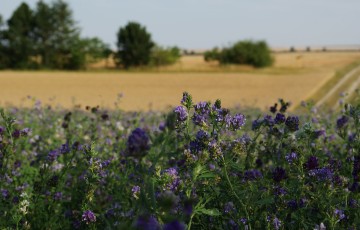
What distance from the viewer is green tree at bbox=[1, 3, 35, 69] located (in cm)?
6500

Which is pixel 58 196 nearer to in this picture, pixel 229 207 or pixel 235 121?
pixel 229 207

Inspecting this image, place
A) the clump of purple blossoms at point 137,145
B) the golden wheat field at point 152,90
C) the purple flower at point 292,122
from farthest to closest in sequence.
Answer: the golden wheat field at point 152,90 < the purple flower at point 292,122 < the clump of purple blossoms at point 137,145

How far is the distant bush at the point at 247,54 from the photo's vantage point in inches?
2798

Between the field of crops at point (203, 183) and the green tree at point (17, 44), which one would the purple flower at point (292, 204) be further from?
the green tree at point (17, 44)

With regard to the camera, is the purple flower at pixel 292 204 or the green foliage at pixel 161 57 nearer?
the purple flower at pixel 292 204

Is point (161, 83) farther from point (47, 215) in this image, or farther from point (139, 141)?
point (139, 141)

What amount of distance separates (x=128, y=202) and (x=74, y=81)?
4113 centimetres

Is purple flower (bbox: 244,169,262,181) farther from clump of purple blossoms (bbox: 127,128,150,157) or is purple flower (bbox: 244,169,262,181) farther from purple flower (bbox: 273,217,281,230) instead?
clump of purple blossoms (bbox: 127,128,150,157)

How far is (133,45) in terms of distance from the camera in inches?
2579

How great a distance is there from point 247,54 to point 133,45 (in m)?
15.0

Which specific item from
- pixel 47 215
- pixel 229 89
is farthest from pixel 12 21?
pixel 47 215

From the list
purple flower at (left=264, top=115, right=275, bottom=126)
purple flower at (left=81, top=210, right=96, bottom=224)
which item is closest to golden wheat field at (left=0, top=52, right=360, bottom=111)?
purple flower at (left=264, top=115, right=275, bottom=126)

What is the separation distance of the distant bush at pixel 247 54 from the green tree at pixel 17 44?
24479mm

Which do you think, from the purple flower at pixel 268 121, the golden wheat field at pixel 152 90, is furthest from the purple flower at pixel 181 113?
the golden wheat field at pixel 152 90
